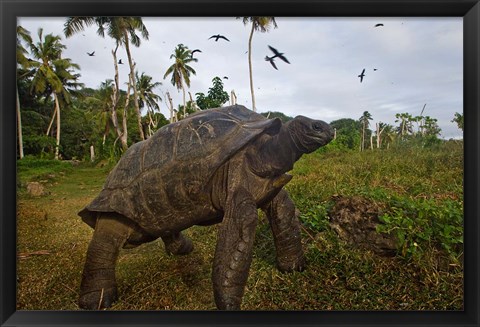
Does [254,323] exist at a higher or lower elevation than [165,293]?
higher

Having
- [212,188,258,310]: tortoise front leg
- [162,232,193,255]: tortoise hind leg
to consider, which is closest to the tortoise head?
[212,188,258,310]: tortoise front leg

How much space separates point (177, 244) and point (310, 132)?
6.81 ft

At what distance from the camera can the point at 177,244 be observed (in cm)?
339

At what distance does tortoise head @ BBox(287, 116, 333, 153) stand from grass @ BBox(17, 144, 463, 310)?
1236 mm

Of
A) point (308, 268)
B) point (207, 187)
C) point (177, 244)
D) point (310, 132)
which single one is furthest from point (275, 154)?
point (177, 244)

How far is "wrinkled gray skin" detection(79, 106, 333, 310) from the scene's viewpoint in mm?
2031

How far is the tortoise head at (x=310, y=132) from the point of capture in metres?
2.07

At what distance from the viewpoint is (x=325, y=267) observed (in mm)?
2783

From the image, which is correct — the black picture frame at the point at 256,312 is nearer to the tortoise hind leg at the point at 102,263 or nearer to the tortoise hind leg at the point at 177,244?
the tortoise hind leg at the point at 102,263

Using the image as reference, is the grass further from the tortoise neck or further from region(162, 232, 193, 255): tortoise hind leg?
the tortoise neck

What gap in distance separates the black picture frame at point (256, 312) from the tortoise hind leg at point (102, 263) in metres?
0.91
